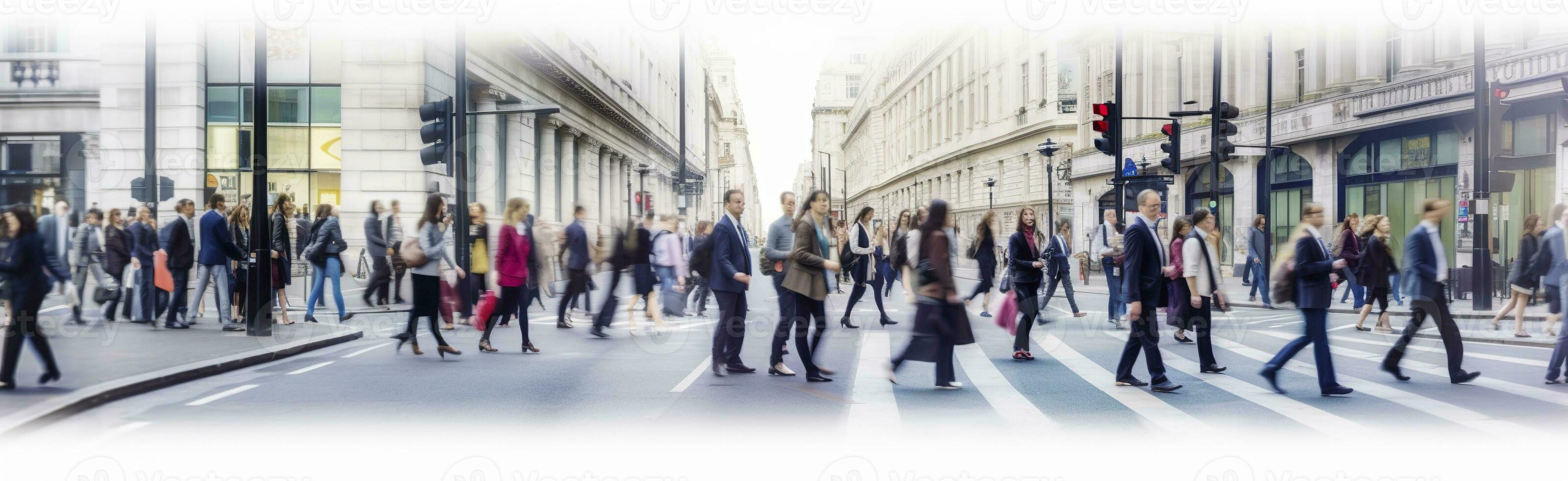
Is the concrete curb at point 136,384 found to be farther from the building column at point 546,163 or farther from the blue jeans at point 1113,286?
the building column at point 546,163

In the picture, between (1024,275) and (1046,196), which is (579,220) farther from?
(1046,196)

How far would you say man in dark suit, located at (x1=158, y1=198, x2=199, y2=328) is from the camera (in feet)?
39.4

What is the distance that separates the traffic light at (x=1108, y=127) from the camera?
17.0 meters

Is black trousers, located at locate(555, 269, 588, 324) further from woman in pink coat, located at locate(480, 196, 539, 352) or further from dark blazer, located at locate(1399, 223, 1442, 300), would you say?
dark blazer, located at locate(1399, 223, 1442, 300)

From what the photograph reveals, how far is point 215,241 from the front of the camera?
38.7 ft

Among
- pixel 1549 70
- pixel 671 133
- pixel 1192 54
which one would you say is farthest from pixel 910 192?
pixel 1549 70

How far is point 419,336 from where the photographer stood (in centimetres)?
1230

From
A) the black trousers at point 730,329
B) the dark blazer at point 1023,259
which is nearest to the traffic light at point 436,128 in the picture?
the black trousers at point 730,329

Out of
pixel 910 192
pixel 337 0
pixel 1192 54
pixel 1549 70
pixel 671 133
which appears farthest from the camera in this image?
pixel 671 133

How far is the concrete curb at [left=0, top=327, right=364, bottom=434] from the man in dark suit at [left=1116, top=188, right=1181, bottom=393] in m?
7.37

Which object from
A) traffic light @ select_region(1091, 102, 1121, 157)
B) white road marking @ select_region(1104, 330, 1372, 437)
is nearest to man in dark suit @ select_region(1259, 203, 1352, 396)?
white road marking @ select_region(1104, 330, 1372, 437)

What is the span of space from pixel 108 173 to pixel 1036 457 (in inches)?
857

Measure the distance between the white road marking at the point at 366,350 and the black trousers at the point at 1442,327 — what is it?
9.49 metres

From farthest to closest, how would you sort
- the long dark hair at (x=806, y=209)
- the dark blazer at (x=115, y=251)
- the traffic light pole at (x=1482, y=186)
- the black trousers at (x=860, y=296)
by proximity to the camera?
the traffic light pole at (x=1482, y=186) < the black trousers at (x=860, y=296) < the dark blazer at (x=115, y=251) < the long dark hair at (x=806, y=209)
